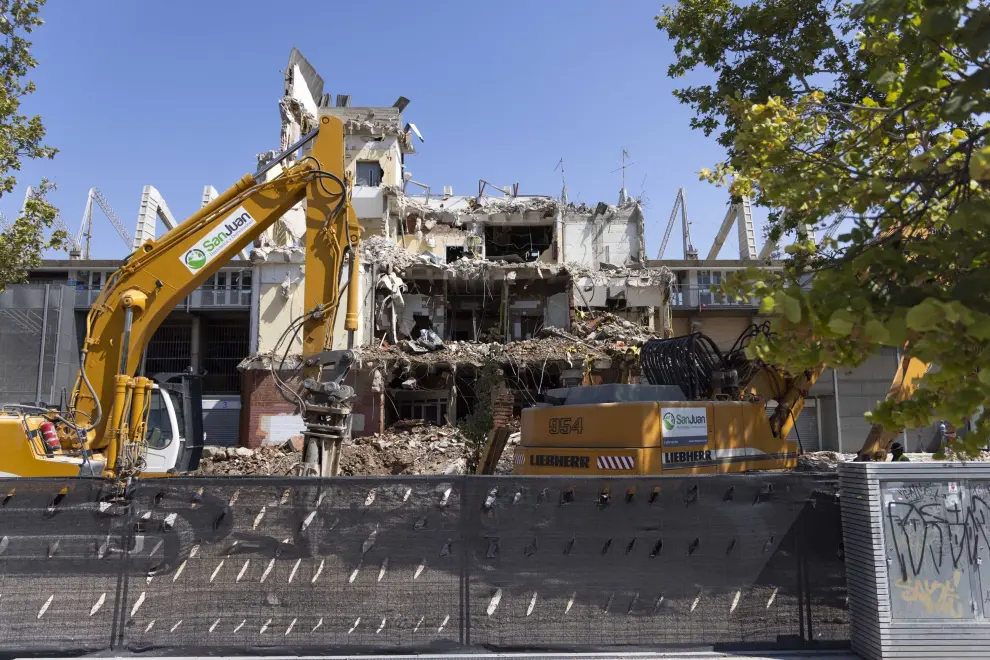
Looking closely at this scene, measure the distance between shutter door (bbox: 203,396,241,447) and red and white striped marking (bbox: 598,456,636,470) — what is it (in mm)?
20496

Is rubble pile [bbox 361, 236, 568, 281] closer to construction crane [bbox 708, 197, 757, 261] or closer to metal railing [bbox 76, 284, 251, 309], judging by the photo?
metal railing [bbox 76, 284, 251, 309]

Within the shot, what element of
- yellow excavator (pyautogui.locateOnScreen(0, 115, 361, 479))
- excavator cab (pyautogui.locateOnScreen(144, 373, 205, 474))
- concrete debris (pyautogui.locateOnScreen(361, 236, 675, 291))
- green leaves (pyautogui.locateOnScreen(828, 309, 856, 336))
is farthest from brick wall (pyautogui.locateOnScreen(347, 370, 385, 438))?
green leaves (pyautogui.locateOnScreen(828, 309, 856, 336))

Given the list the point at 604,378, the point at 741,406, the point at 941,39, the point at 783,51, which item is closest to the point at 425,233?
the point at 604,378

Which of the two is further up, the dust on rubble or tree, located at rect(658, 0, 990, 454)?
tree, located at rect(658, 0, 990, 454)

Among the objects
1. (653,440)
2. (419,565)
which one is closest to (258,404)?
(653,440)

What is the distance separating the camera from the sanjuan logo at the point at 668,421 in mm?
7570

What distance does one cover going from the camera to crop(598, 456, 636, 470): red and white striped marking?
746 cm

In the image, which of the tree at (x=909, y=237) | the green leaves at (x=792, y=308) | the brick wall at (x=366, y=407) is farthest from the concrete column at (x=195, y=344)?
the green leaves at (x=792, y=308)

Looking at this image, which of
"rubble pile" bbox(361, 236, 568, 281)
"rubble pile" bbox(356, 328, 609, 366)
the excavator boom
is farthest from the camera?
"rubble pile" bbox(361, 236, 568, 281)

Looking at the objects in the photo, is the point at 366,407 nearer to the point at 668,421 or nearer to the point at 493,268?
the point at 493,268

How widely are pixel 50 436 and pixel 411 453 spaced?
1162cm

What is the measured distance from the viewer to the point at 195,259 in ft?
29.4

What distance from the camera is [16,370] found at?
2603 cm

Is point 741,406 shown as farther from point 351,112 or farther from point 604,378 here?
point 351,112
